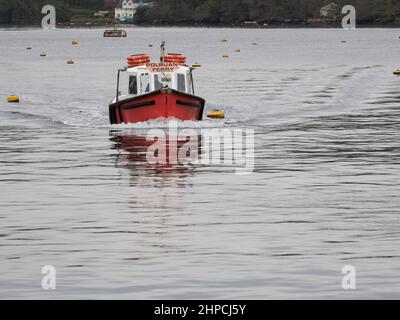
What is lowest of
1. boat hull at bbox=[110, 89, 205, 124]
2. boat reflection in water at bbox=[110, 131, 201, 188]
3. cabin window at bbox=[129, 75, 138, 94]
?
boat reflection in water at bbox=[110, 131, 201, 188]

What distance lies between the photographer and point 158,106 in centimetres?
5791

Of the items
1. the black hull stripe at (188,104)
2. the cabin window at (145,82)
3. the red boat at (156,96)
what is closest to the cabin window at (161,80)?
the red boat at (156,96)

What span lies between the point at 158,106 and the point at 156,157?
11085 mm

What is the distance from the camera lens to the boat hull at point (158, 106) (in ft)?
189

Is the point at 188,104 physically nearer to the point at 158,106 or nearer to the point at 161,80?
the point at 158,106

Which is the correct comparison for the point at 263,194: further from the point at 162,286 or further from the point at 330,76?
the point at 330,76

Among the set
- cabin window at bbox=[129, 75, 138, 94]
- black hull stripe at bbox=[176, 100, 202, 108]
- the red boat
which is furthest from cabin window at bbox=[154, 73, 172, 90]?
black hull stripe at bbox=[176, 100, 202, 108]

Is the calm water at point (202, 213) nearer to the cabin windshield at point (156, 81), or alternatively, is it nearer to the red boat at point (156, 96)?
the red boat at point (156, 96)

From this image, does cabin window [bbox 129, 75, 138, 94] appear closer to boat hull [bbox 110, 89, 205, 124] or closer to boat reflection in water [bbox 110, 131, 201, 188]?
boat hull [bbox 110, 89, 205, 124]

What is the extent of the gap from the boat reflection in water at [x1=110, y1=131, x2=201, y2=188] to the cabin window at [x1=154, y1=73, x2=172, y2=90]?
9.65ft

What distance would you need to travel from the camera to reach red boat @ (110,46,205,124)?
190 feet

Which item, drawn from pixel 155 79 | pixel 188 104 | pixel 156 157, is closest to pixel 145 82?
pixel 155 79

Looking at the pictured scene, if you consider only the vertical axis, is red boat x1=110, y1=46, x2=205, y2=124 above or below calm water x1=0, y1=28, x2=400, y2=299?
above
